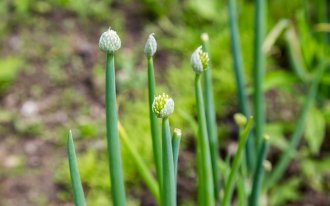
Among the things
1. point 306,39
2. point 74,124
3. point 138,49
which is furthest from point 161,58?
point 306,39

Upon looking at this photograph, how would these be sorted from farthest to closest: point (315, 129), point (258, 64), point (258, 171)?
point (315, 129)
point (258, 64)
point (258, 171)

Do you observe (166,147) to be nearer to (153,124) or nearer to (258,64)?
(153,124)

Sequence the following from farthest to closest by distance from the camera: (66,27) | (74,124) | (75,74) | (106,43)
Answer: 1. (66,27)
2. (75,74)
3. (74,124)
4. (106,43)

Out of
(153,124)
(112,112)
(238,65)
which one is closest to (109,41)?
(112,112)

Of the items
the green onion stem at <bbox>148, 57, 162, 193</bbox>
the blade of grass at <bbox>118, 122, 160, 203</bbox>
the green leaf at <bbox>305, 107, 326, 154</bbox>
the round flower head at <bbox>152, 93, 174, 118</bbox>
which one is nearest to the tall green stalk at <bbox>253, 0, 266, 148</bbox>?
the green leaf at <bbox>305, 107, 326, 154</bbox>

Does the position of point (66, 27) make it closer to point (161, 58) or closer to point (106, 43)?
point (161, 58)

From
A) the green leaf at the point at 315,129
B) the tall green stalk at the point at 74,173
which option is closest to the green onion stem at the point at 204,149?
the tall green stalk at the point at 74,173
